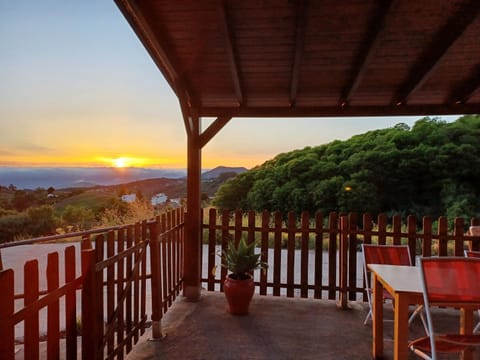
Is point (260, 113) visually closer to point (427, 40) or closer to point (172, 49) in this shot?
point (172, 49)

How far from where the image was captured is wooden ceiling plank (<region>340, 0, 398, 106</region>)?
2.74 m

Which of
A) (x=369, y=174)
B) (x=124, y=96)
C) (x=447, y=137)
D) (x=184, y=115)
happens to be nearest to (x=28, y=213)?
(x=124, y=96)

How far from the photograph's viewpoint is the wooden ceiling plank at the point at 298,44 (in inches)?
107

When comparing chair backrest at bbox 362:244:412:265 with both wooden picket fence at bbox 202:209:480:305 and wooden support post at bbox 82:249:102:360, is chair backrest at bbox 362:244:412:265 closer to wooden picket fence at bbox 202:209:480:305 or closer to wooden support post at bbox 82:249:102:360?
wooden picket fence at bbox 202:209:480:305

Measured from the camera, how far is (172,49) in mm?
3406

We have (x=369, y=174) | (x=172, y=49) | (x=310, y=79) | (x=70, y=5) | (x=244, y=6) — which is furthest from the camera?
(x=369, y=174)

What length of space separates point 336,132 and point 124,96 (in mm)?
7968

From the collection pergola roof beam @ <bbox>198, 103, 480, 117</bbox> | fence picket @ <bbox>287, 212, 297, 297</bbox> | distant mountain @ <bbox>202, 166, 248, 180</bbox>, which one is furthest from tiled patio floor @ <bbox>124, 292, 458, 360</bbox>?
distant mountain @ <bbox>202, 166, 248, 180</bbox>

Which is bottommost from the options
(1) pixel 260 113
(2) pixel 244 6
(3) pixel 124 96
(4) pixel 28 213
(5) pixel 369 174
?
(4) pixel 28 213

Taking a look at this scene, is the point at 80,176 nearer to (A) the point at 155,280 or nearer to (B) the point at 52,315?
(A) the point at 155,280

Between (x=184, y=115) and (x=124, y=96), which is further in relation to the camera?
(x=124, y=96)

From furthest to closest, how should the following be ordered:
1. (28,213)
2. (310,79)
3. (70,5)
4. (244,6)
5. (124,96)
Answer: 1. (28,213)
2. (124,96)
3. (70,5)
4. (310,79)
5. (244,6)

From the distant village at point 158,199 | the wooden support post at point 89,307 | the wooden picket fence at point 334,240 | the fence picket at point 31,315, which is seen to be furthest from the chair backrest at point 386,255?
the distant village at point 158,199

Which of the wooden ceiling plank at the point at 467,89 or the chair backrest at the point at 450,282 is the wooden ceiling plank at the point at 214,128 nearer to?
the wooden ceiling plank at the point at 467,89
